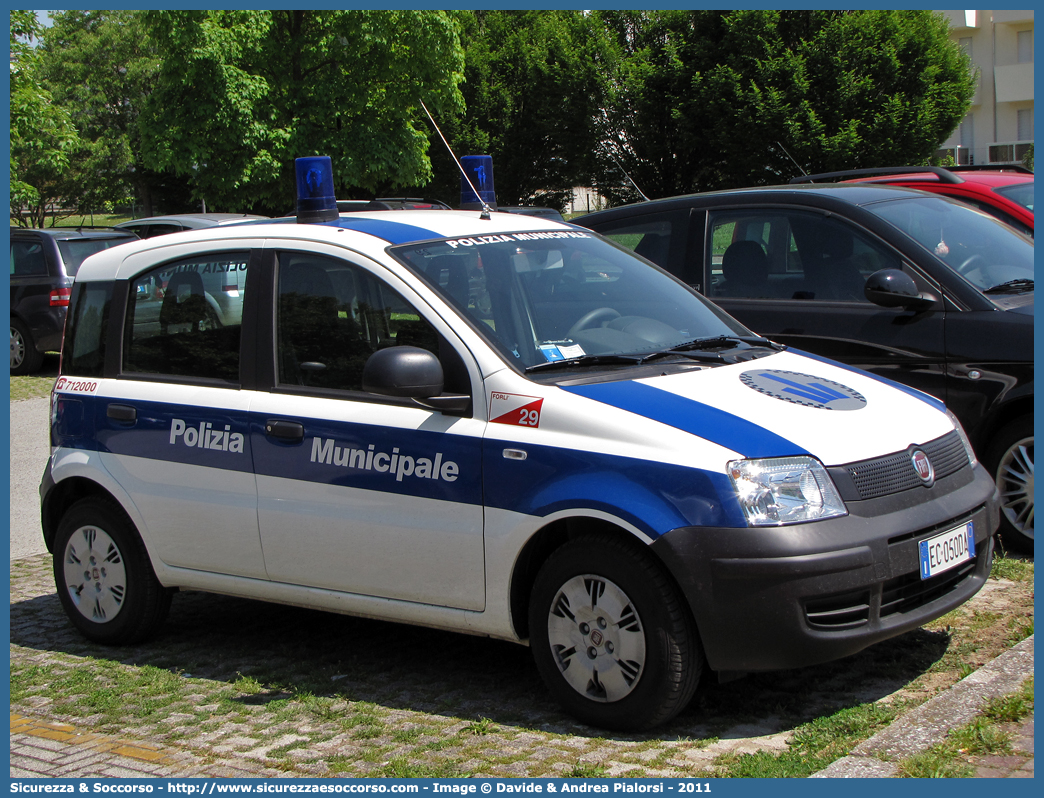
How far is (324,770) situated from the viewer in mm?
3928

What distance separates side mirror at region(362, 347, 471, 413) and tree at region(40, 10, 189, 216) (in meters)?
59.0

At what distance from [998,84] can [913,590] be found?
186 feet

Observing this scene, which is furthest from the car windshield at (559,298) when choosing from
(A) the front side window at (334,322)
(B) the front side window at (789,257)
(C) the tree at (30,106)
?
(C) the tree at (30,106)

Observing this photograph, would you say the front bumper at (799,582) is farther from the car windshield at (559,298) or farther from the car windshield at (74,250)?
the car windshield at (74,250)

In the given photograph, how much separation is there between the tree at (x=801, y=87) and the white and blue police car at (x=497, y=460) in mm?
30895

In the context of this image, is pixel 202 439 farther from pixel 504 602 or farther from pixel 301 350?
pixel 504 602

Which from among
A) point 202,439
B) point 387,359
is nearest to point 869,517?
point 387,359

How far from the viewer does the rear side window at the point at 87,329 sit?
218 inches

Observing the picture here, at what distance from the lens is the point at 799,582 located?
12.4 feet

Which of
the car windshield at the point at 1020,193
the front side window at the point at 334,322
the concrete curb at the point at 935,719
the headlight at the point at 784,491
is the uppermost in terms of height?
the car windshield at the point at 1020,193

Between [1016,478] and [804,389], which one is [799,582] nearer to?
[804,389]

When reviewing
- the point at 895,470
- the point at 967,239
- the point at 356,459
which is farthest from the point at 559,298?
the point at 967,239

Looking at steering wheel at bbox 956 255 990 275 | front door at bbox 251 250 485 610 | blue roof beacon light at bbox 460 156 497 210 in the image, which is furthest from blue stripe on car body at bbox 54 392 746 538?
steering wheel at bbox 956 255 990 275

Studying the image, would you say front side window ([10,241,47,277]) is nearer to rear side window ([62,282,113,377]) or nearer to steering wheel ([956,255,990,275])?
rear side window ([62,282,113,377])
